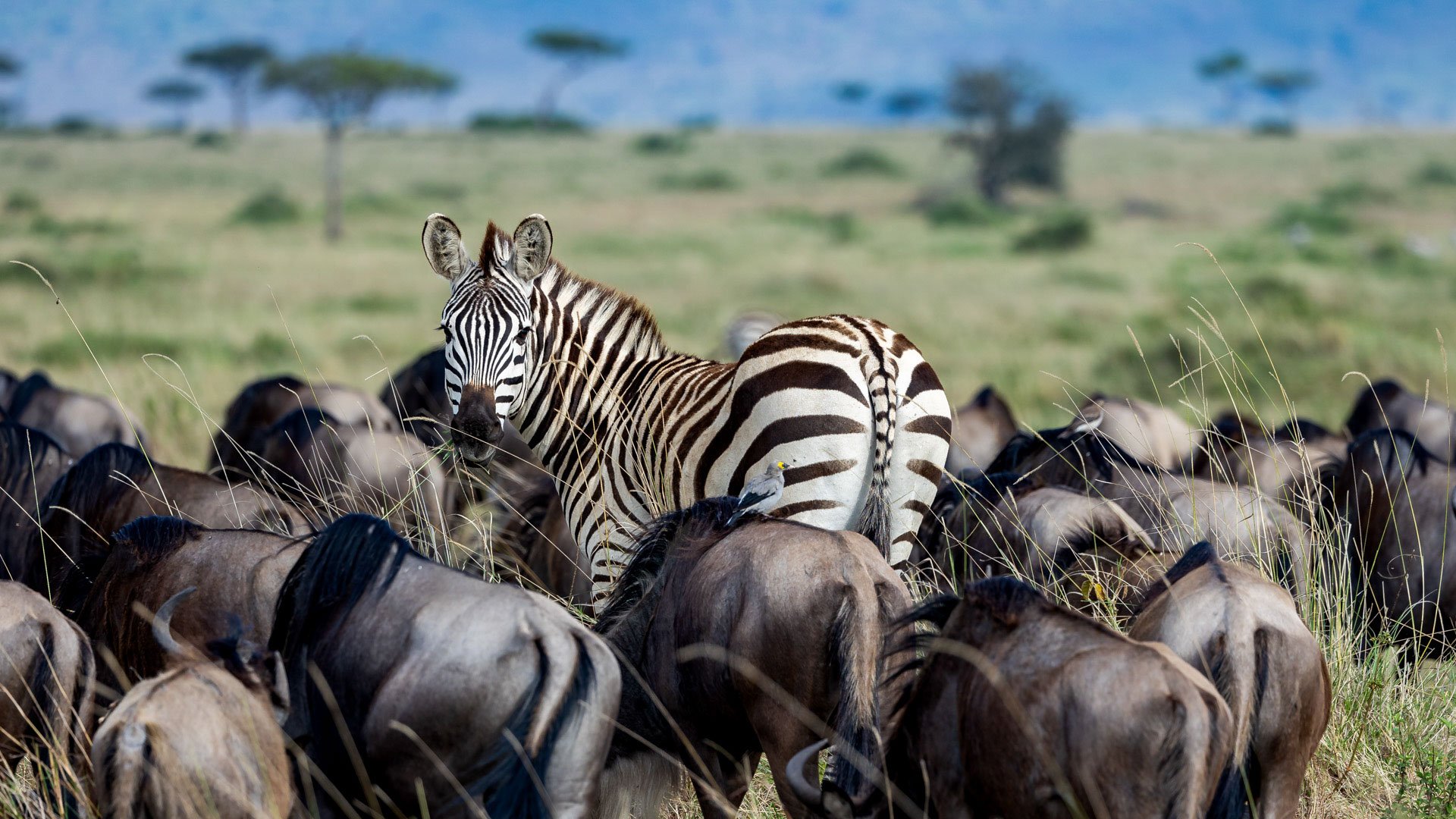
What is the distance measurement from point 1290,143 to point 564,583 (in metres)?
64.7

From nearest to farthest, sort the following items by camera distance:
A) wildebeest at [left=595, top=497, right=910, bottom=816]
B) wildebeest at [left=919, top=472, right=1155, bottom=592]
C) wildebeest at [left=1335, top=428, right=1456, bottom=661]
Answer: wildebeest at [left=595, top=497, right=910, bottom=816]
wildebeest at [left=919, top=472, right=1155, bottom=592]
wildebeest at [left=1335, top=428, right=1456, bottom=661]

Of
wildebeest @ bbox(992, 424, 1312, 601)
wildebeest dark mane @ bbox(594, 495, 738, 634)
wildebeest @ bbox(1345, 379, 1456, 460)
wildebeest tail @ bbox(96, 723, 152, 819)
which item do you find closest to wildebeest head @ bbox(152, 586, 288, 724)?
wildebeest tail @ bbox(96, 723, 152, 819)

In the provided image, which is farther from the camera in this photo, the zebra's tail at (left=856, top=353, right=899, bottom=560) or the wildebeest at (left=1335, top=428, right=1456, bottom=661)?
the wildebeest at (left=1335, top=428, right=1456, bottom=661)

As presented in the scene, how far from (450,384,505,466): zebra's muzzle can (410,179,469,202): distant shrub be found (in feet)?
124

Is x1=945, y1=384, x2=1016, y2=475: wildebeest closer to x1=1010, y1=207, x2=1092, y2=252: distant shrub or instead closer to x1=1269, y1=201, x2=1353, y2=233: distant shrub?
x1=1010, y1=207, x2=1092, y2=252: distant shrub

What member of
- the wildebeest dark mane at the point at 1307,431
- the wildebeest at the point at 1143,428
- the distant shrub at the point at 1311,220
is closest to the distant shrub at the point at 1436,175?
the distant shrub at the point at 1311,220

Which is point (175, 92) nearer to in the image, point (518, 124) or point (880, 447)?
point (518, 124)

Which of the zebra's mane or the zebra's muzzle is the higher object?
the zebra's mane

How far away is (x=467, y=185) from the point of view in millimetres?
46594

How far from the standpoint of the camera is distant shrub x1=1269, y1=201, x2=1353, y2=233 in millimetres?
33188

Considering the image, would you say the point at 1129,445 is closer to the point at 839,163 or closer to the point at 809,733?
the point at 809,733

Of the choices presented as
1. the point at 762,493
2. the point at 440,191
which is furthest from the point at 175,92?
the point at 762,493

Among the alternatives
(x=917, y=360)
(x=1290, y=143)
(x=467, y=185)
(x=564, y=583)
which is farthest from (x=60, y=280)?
(x=1290, y=143)

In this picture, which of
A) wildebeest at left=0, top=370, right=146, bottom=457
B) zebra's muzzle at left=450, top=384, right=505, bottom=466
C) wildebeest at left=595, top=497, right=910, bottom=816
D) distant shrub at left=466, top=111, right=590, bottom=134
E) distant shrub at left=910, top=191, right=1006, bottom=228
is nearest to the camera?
wildebeest at left=595, top=497, right=910, bottom=816
